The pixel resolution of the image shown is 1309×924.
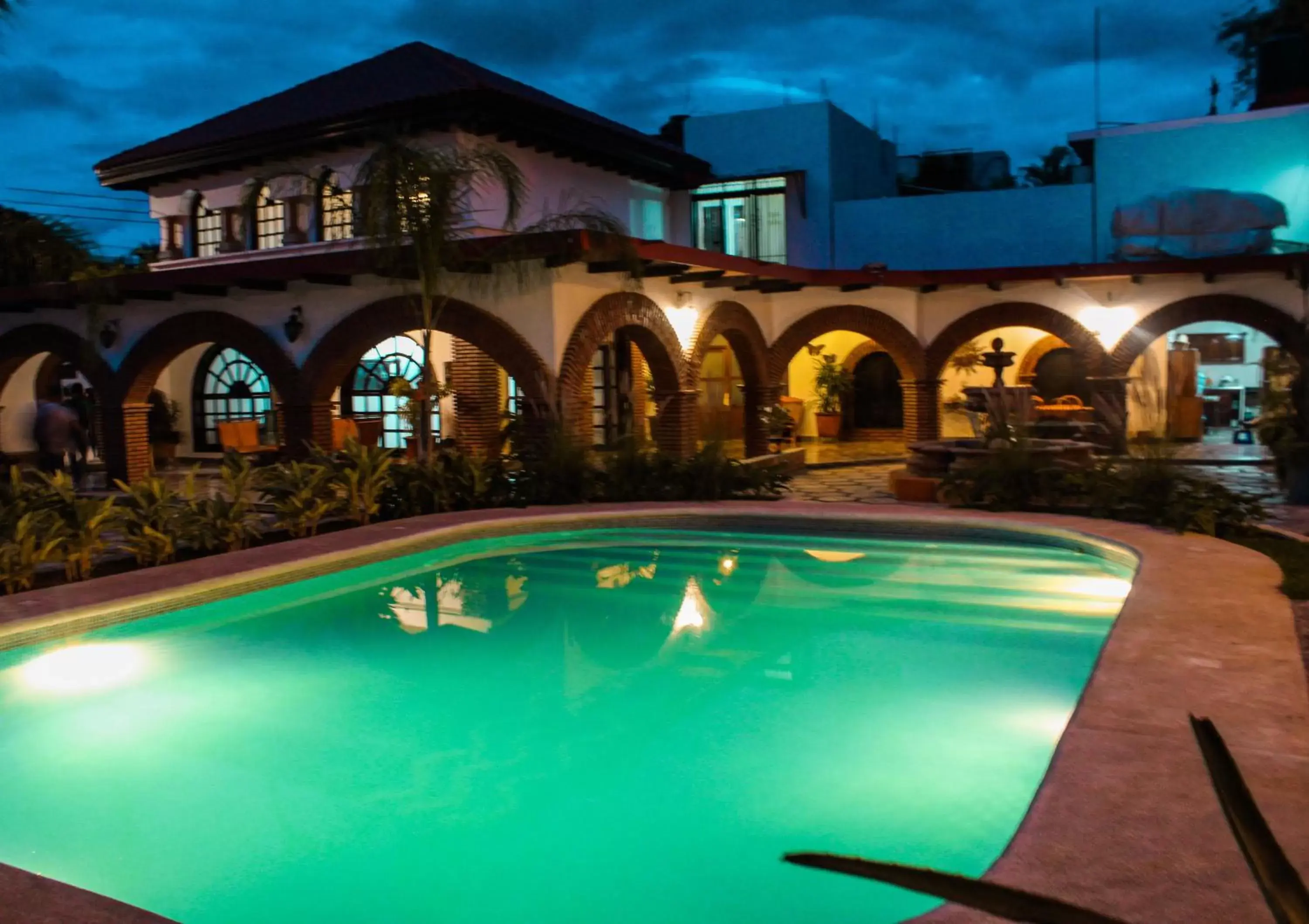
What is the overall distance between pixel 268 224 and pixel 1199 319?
50.0 ft

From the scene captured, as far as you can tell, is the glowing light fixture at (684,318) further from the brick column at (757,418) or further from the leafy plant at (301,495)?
the leafy plant at (301,495)

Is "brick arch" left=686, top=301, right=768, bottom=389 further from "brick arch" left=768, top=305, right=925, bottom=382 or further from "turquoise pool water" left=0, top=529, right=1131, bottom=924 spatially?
"turquoise pool water" left=0, top=529, right=1131, bottom=924

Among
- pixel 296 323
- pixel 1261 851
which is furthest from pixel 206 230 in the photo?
pixel 1261 851

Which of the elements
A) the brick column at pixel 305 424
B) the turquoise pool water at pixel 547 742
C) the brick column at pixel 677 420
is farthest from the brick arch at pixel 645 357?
the turquoise pool water at pixel 547 742

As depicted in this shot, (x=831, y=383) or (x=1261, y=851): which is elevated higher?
(x=831, y=383)

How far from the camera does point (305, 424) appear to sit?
15547mm

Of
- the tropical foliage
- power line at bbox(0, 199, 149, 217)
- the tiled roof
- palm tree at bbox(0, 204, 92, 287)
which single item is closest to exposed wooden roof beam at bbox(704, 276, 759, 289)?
the tiled roof

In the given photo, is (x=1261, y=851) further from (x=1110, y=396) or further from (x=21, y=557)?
(x=1110, y=396)

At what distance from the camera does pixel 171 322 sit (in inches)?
647

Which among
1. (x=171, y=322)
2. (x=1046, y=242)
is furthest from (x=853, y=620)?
(x=1046, y=242)

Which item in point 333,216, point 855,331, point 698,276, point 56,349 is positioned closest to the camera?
point 698,276

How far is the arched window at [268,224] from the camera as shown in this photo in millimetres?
18219

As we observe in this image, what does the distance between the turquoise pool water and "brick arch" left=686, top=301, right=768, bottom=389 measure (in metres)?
7.39

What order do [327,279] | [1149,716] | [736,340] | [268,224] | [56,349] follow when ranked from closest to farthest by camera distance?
1. [1149,716]
2. [327,279]
3. [56,349]
4. [736,340]
5. [268,224]
